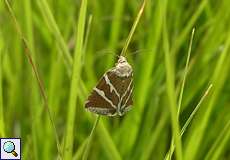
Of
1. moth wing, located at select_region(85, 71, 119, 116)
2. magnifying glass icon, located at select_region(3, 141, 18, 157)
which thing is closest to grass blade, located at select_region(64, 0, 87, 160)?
moth wing, located at select_region(85, 71, 119, 116)

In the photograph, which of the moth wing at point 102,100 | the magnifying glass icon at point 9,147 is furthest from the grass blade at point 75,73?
the magnifying glass icon at point 9,147

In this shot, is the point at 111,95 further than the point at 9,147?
No

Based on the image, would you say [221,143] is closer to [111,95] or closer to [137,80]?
[111,95]

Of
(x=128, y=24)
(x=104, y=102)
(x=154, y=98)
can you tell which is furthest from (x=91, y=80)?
(x=104, y=102)

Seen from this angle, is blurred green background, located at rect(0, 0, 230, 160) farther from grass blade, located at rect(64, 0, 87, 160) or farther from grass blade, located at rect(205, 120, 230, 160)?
grass blade, located at rect(64, 0, 87, 160)

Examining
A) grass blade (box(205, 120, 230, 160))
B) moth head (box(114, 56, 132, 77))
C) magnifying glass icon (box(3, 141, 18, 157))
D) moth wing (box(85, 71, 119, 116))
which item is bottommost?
grass blade (box(205, 120, 230, 160))

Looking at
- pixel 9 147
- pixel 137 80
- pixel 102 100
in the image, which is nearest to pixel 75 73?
pixel 102 100

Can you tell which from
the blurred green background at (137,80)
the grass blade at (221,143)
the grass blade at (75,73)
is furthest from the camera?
the blurred green background at (137,80)

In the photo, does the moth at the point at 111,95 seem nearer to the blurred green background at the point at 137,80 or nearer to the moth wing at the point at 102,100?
the moth wing at the point at 102,100

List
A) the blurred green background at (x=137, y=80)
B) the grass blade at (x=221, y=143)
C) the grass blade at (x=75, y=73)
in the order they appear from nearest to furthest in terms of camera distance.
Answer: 1. the grass blade at (x=75, y=73)
2. the grass blade at (x=221, y=143)
3. the blurred green background at (x=137, y=80)
